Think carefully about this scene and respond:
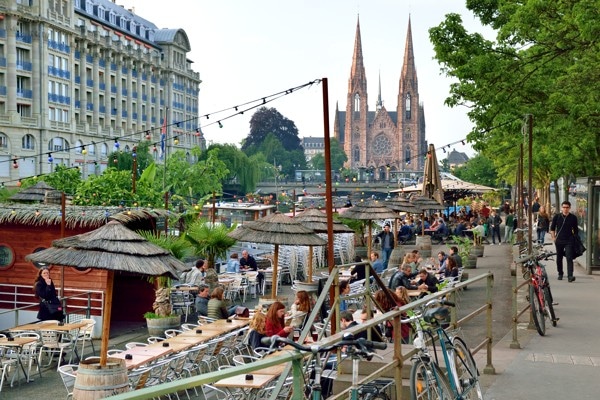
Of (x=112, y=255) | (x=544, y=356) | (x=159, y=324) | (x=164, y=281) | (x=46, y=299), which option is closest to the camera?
(x=544, y=356)

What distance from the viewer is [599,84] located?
19.5 metres

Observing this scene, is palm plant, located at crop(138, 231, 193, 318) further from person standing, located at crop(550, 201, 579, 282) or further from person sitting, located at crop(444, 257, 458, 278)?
person standing, located at crop(550, 201, 579, 282)

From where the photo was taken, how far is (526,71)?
868 inches

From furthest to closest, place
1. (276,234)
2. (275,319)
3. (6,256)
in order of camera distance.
→ 1. (6,256)
2. (276,234)
3. (275,319)

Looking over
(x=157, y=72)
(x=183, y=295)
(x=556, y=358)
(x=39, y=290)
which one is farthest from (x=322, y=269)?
(x=157, y=72)

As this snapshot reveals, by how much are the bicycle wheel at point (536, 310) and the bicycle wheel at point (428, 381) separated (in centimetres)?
667

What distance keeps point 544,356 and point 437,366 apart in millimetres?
5287

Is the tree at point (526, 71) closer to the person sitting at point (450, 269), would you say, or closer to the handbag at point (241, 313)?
the person sitting at point (450, 269)

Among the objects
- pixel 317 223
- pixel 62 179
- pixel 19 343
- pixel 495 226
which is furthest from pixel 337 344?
pixel 62 179

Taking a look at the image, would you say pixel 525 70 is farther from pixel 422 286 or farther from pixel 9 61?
pixel 9 61

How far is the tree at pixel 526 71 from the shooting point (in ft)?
64.2

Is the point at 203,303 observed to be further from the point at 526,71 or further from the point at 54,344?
the point at 526,71

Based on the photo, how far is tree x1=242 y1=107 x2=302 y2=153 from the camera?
151 meters

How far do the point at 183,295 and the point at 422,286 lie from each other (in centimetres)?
611
